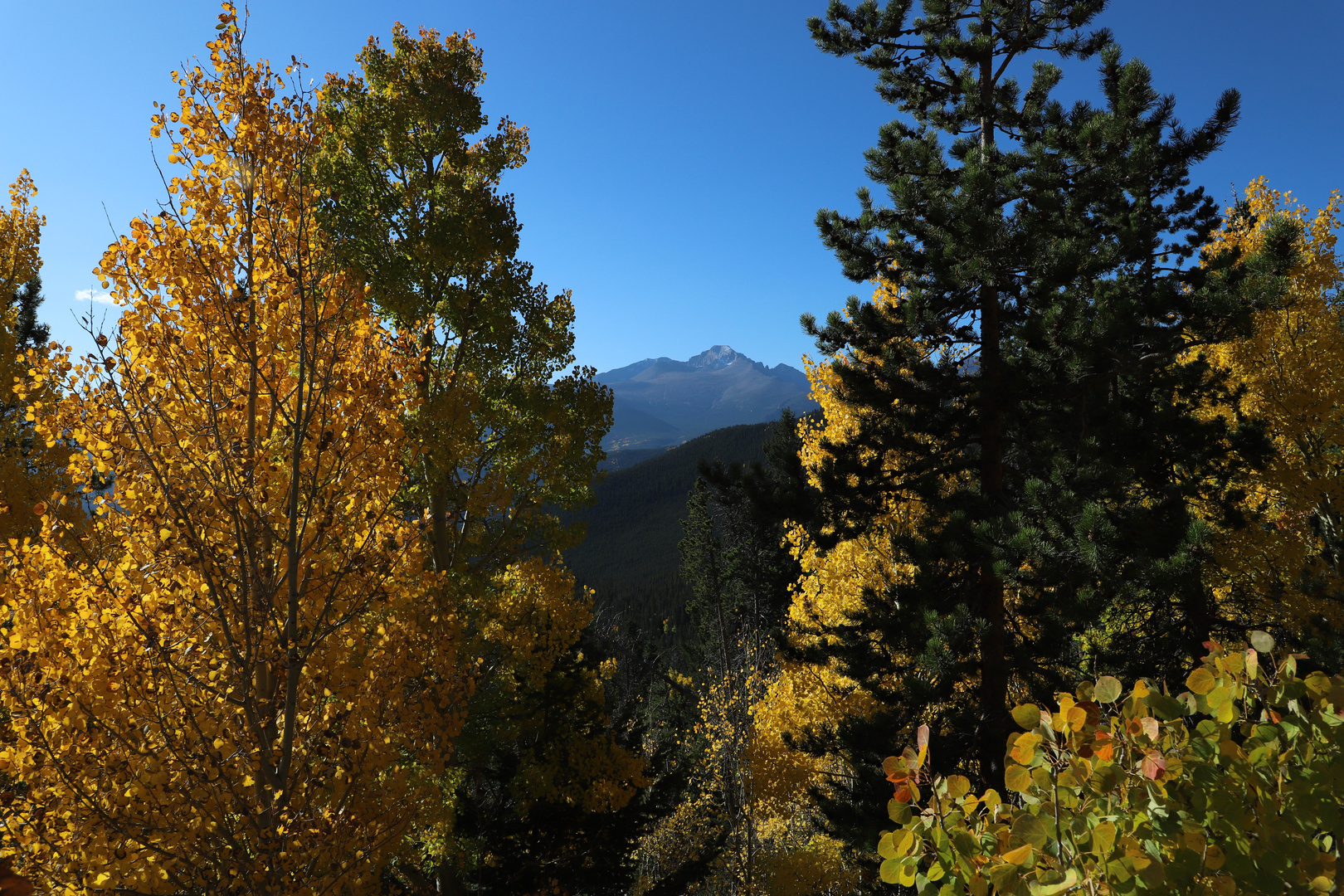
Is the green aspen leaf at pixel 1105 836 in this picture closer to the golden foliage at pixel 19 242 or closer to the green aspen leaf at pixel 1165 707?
the green aspen leaf at pixel 1165 707

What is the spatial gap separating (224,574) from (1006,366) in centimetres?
688

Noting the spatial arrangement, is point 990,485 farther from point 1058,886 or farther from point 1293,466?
point 1293,466

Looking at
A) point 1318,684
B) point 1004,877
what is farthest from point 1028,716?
point 1318,684

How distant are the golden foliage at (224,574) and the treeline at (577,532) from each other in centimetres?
3

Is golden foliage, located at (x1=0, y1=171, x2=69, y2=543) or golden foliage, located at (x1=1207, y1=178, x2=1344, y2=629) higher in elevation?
golden foliage, located at (x1=0, y1=171, x2=69, y2=543)

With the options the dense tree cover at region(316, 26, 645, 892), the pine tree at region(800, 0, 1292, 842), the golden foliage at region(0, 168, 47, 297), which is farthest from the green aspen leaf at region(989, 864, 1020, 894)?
the golden foliage at region(0, 168, 47, 297)

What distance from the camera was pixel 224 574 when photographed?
3.33 metres

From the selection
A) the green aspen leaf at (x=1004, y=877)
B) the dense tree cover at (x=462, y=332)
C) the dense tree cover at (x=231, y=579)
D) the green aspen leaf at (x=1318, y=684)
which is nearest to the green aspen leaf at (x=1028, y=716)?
the green aspen leaf at (x=1004, y=877)

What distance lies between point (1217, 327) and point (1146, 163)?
1806mm

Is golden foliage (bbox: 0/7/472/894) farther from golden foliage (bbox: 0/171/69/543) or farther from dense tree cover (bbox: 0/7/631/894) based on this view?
golden foliage (bbox: 0/171/69/543)

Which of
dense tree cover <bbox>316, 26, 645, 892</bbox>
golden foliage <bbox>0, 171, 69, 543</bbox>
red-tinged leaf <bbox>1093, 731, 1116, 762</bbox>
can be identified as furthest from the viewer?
golden foliage <bbox>0, 171, 69, 543</bbox>

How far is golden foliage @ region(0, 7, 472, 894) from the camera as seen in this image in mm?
3135

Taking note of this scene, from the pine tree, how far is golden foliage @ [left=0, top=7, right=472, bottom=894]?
471 centimetres

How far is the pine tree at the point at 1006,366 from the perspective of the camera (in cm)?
559
